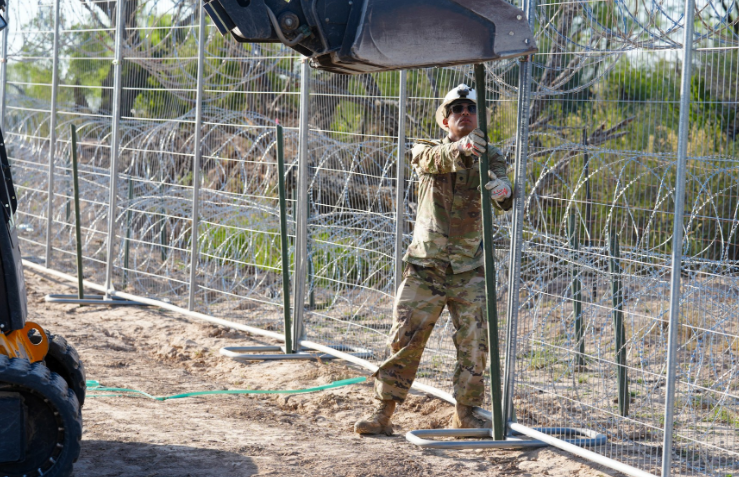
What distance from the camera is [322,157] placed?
7574 mm

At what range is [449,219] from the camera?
17.8 ft

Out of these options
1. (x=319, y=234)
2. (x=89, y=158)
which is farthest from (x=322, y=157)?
(x=89, y=158)

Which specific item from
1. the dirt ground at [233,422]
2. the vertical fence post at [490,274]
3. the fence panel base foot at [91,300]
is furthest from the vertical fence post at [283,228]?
the fence panel base foot at [91,300]

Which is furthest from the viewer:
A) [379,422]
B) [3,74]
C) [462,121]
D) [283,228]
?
[3,74]

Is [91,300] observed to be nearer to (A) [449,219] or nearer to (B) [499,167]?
(A) [449,219]

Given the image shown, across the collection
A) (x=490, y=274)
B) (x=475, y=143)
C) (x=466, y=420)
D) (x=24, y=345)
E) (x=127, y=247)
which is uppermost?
(x=475, y=143)

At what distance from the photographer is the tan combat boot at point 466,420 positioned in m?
5.41

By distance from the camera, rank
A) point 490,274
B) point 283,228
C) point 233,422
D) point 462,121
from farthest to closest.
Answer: point 283,228 < point 233,422 < point 462,121 < point 490,274

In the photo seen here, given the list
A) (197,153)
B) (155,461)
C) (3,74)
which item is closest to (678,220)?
(155,461)

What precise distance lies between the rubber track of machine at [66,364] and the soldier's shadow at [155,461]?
0.34 m

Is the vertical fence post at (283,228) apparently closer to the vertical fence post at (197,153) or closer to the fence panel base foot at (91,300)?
the vertical fence post at (197,153)

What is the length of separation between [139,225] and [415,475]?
6.05 m

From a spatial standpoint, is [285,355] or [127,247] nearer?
[285,355]

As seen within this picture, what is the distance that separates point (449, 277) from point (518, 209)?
62 centimetres
